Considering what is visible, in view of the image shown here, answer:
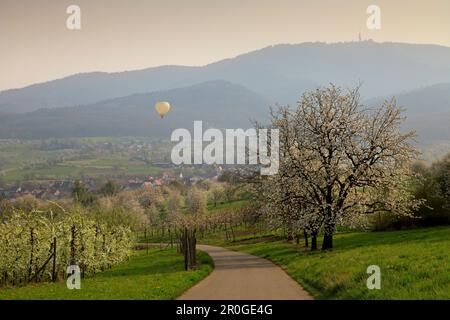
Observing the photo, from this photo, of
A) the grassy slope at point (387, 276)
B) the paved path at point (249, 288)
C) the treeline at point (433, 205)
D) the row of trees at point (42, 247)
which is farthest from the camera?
the treeline at point (433, 205)

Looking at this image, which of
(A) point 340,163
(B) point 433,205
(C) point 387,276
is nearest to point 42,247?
(A) point 340,163

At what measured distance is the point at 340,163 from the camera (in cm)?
4728

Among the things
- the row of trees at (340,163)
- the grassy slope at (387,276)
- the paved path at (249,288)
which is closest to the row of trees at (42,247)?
the paved path at (249,288)

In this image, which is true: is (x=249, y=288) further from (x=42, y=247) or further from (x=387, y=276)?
(x=42, y=247)

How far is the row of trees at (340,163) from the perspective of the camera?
153ft

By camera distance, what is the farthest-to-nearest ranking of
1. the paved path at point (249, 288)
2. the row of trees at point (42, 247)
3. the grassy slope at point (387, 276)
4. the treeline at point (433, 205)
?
the treeline at point (433, 205) → the row of trees at point (42, 247) → the paved path at point (249, 288) → the grassy slope at point (387, 276)

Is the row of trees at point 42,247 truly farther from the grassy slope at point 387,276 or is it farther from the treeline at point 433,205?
the treeline at point 433,205

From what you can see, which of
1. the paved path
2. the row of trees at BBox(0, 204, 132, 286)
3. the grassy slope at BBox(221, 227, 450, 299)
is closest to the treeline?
the grassy slope at BBox(221, 227, 450, 299)

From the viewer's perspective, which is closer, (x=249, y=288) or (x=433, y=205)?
(x=249, y=288)

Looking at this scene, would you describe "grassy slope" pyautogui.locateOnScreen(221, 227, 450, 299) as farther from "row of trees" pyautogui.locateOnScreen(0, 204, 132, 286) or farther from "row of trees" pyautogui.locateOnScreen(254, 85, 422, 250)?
"row of trees" pyautogui.locateOnScreen(0, 204, 132, 286)

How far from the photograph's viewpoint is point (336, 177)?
46094 millimetres

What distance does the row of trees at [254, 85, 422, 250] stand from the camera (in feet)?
153

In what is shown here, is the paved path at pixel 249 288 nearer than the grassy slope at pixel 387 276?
No
